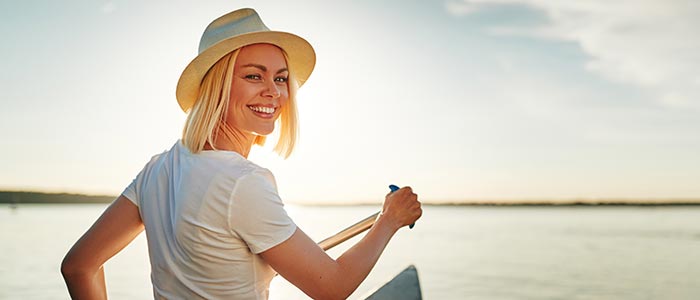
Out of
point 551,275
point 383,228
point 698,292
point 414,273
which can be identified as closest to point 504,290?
point 551,275

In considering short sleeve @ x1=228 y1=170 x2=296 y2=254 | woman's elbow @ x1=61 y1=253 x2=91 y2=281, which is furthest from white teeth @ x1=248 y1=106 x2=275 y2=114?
A: woman's elbow @ x1=61 y1=253 x2=91 y2=281

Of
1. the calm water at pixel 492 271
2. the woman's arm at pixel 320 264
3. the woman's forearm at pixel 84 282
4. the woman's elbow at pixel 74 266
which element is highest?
the woman's arm at pixel 320 264

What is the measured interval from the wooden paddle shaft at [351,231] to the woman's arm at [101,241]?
58 centimetres

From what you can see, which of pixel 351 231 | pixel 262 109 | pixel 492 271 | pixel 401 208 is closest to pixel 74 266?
pixel 262 109

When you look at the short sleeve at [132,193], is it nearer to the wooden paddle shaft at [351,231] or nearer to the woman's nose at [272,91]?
the woman's nose at [272,91]

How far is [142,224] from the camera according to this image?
1.92 m

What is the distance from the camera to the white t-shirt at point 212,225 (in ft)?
5.14

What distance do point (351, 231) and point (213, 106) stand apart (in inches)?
24.3

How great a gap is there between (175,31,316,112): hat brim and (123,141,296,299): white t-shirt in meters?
0.24

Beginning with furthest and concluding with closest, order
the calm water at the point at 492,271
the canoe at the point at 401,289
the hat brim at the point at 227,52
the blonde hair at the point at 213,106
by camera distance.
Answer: the calm water at the point at 492,271
the canoe at the point at 401,289
the hat brim at the point at 227,52
the blonde hair at the point at 213,106

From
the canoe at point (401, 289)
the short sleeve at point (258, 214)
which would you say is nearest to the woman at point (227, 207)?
the short sleeve at point (258, 214)

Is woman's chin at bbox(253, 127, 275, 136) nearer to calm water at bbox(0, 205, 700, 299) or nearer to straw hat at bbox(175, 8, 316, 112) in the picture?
straw hat at bbox(175, 8, 316, 112)

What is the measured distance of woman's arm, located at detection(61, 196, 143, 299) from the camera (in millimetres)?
1904

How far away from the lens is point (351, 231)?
211 centimetres
